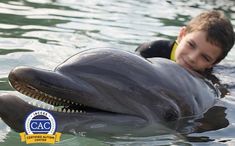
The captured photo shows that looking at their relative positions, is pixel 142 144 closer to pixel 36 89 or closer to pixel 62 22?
pixel 36 89

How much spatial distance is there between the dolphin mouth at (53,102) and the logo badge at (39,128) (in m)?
0.10

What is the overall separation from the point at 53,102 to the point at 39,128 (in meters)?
0.26

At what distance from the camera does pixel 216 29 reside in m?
6.98

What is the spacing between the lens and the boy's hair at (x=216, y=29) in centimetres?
696

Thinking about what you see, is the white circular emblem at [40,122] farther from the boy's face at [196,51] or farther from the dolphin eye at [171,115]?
the boy's face at [196,51]

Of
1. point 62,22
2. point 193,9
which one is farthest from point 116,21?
point 193,9

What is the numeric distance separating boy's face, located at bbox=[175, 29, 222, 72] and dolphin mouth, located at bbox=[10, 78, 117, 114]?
273 cm

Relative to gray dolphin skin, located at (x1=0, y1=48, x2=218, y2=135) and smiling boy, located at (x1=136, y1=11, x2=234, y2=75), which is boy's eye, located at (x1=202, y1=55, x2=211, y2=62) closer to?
smiling boy, located at (x1=136, y1=11, x2=234, y2=75)

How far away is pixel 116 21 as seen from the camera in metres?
12.0

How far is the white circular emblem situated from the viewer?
158 inches

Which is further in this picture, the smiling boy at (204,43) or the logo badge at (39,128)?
the smiling boy at (204,43)

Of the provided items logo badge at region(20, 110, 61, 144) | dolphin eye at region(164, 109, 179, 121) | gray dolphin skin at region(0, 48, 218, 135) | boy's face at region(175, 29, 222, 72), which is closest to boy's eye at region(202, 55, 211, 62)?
boy's face at region(175, 29, 222, 72)

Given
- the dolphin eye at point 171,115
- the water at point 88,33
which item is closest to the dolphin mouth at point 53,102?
the water at point 88,33

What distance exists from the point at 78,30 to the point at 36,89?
656cm
